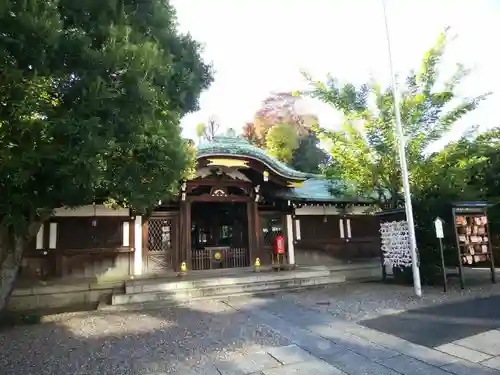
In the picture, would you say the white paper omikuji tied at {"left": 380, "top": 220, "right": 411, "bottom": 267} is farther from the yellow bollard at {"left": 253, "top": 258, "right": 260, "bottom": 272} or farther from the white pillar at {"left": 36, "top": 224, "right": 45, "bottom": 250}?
the white pillar at {"left": 36, "top": 224, "right": 45, "bottom": 250}

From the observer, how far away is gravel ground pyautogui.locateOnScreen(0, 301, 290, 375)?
468cm

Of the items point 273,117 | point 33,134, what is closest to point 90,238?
point 33,134

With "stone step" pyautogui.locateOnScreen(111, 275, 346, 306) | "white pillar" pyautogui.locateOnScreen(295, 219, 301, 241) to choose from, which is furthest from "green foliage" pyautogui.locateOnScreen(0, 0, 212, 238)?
"white pillar" pyautogui.locateOnScreen(295, 219, 301, 241)

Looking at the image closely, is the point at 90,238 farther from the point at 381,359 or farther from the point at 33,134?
the point at 381,359

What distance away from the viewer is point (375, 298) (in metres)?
8.52

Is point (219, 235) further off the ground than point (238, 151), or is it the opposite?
point (238, 151)

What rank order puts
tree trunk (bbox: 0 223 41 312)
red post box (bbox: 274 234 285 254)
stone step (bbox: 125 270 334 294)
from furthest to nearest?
red post box (bbox: 274 234 285 254)
stone step (bbox: 125 270 334 294)
tree trunk (bbox: 0 223 41 312)

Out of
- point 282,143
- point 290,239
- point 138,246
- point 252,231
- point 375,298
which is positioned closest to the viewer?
point 375,298

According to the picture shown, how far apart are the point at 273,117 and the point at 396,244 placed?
27.5 metres

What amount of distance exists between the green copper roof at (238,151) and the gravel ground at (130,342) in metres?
5.20

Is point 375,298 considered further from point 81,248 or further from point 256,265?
point 81,248

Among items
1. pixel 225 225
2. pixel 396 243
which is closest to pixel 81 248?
pixel 225 225

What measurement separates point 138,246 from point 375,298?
766 centimetres

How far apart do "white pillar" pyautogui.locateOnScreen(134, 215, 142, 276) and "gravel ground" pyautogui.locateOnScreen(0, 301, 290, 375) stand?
331cm
